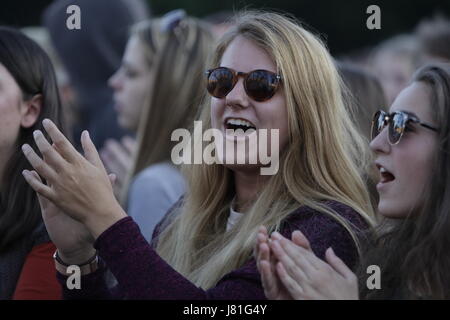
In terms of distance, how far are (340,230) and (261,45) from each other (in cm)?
69

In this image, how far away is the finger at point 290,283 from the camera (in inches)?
86.0

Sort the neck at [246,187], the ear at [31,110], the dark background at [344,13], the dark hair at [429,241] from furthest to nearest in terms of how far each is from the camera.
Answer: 1. the dark background at [344,13]
2. the ear at [31,110]
3. the neck at [246,187]
4. the dark hair at [429,241]

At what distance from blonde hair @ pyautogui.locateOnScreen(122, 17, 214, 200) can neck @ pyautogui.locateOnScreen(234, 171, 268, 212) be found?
1.01 metres

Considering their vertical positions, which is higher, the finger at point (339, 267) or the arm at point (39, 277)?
the finger at point (339, 267)

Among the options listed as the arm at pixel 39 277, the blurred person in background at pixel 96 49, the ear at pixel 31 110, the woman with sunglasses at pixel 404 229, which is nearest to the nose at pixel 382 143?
the woman with sunglasses at pixel 404 229

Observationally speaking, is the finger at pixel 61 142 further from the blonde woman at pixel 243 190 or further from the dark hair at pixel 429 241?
the dark hair at pixel 429 241

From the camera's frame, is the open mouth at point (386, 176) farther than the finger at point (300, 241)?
Yes

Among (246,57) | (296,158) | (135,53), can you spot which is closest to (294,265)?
(296,158)

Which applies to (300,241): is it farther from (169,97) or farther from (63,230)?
(169,97)

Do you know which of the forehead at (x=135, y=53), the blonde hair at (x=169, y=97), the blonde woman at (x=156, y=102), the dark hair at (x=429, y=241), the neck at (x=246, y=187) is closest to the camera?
the dark hair at (x=429, y=241)

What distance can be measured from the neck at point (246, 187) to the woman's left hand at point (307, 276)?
64 cm

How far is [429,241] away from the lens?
2.33m

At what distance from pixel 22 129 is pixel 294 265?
137 cm

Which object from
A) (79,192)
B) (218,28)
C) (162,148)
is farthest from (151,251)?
(218,28)
